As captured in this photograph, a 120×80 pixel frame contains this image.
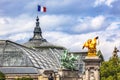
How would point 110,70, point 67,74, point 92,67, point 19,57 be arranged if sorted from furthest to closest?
1. point 19,57
2. point 67,74
3. point 110,70
4. point 92,67

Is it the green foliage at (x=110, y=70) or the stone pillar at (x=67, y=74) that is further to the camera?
the stone pillar at (x=67, y=74)

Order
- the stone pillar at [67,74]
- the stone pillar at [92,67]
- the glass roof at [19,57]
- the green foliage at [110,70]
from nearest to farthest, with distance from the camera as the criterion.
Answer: the stone pillar at [92,67], the green foliage at [110,70], the stone pillar at [67,74], the glass roof at [19,57]

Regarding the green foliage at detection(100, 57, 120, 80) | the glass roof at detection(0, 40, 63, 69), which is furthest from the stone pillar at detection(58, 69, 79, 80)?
the glass roof at detection(0, 40, 63, 69)

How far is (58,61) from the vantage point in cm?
15788

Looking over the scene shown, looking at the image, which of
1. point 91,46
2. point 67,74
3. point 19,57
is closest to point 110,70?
point 67,74

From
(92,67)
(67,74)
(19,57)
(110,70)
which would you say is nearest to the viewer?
(92,67)

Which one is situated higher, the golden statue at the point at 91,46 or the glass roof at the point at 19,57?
the glass roof at the point at 19,57

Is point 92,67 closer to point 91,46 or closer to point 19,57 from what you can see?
point 91,46

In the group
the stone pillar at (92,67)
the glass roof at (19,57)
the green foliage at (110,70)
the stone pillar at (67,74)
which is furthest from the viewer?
the glass roof at (19,57)

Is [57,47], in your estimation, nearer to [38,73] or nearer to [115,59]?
[38,73]

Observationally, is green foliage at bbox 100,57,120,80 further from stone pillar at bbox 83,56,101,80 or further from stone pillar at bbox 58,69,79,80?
stone pillar at bbox 83,56,101,80

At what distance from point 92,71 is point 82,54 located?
111 m

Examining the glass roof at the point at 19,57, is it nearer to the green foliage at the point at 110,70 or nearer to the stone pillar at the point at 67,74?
the stone pillar at the point at 67,74

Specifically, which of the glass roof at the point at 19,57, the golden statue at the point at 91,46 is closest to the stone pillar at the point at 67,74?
the glass roof at the point at 19,57
